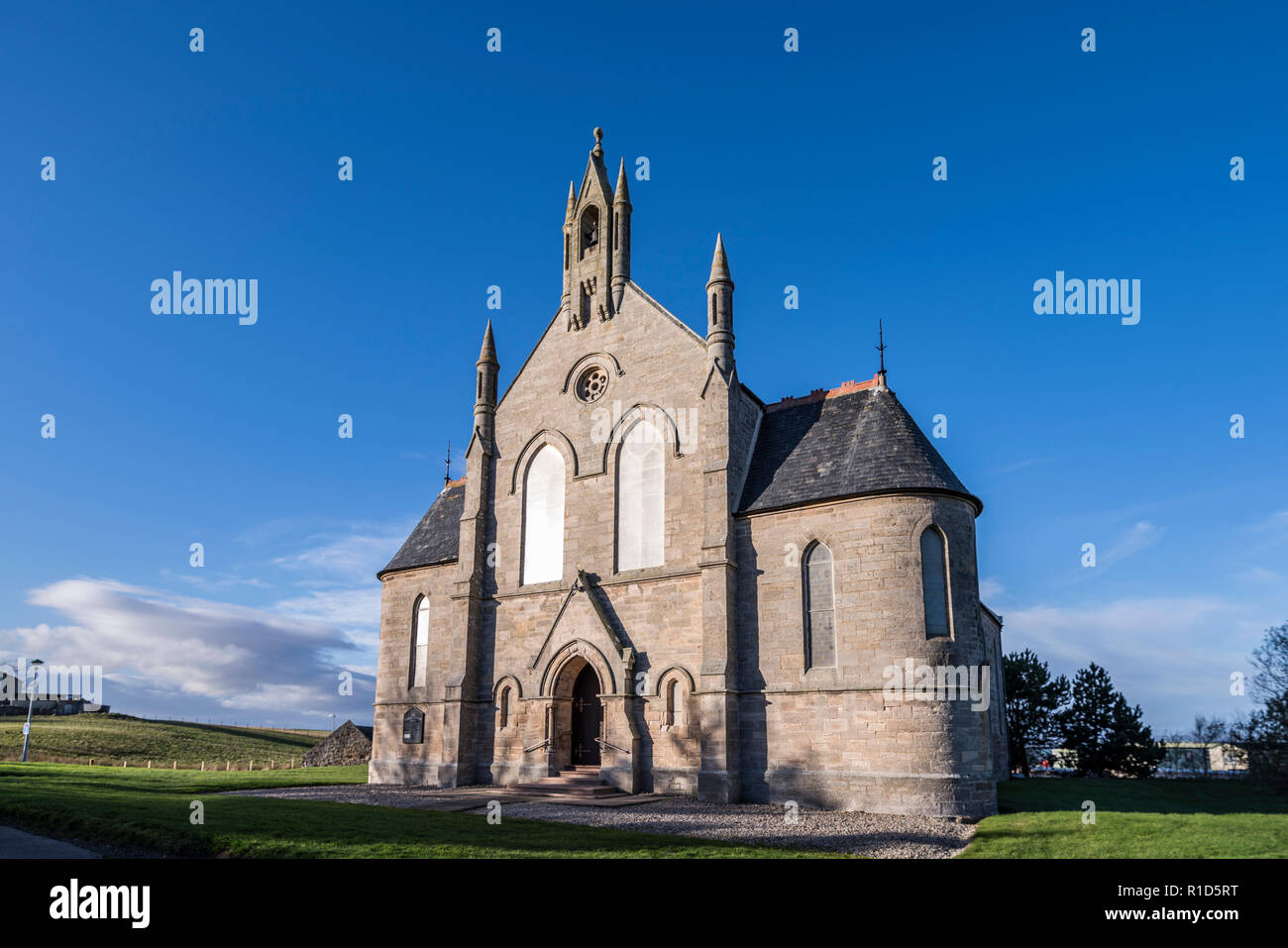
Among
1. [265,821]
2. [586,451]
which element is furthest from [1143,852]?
[586,451]

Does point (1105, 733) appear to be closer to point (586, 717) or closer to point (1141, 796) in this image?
point (1141, 796)

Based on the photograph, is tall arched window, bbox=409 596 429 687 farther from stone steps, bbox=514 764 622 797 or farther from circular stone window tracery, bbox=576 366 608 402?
circular stone window tracery, bbox=576 366 608 402

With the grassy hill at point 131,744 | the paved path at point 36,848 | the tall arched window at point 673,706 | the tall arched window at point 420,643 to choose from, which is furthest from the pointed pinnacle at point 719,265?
the grassy hill at point 131,744

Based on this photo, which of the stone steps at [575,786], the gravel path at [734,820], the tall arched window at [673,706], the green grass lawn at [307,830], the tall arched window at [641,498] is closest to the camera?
the green grass lawn at [307,830]

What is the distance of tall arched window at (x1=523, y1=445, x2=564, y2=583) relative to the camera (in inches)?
1182

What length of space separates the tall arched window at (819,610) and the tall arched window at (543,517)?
9.34 metres

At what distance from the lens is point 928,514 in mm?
23141

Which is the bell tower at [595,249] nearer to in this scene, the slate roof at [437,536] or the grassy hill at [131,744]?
Answer: the slate roof at [437,536]

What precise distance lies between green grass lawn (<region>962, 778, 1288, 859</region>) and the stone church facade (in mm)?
2230

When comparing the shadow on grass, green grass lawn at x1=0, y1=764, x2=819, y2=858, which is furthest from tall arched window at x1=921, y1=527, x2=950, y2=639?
green grass lawn at x1=0, y1=764, x2=819, y2=858

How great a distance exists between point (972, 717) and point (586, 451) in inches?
599

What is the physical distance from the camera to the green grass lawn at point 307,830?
1345 centimetres
